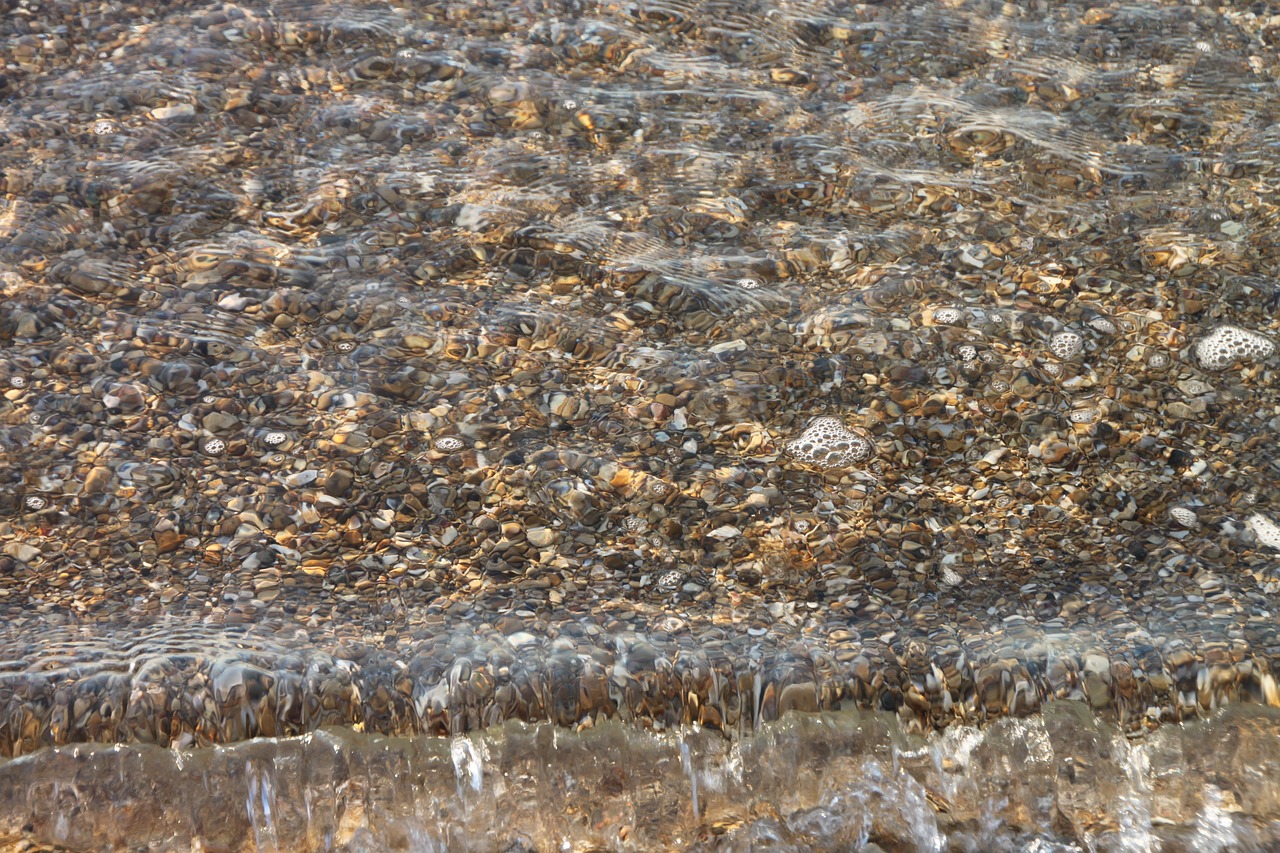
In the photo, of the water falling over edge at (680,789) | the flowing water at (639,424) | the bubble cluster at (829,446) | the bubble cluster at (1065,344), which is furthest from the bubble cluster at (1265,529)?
the bubble cluster at (829,446)

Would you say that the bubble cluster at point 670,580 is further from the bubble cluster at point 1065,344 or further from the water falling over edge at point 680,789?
the bubble cluster at point 1065,344

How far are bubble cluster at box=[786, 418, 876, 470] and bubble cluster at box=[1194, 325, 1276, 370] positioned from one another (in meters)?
1.23

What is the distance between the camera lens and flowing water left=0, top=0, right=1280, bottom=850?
9.12ft

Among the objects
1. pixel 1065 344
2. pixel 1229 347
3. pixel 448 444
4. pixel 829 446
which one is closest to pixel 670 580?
pixel 829 446

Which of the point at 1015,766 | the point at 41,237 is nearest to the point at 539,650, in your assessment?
the point at 1015,766

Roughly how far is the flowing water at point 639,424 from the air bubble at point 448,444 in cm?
2

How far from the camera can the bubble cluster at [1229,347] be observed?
362 centimetres

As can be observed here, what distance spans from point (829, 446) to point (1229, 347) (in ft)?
4.78

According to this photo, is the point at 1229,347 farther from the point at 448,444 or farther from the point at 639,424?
the point at 448,444

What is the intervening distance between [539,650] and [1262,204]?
329cm

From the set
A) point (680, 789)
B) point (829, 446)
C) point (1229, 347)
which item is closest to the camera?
point (680, 789)

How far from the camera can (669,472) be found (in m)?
3.36

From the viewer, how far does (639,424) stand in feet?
11.5

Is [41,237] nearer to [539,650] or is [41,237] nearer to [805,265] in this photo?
[539,650]
